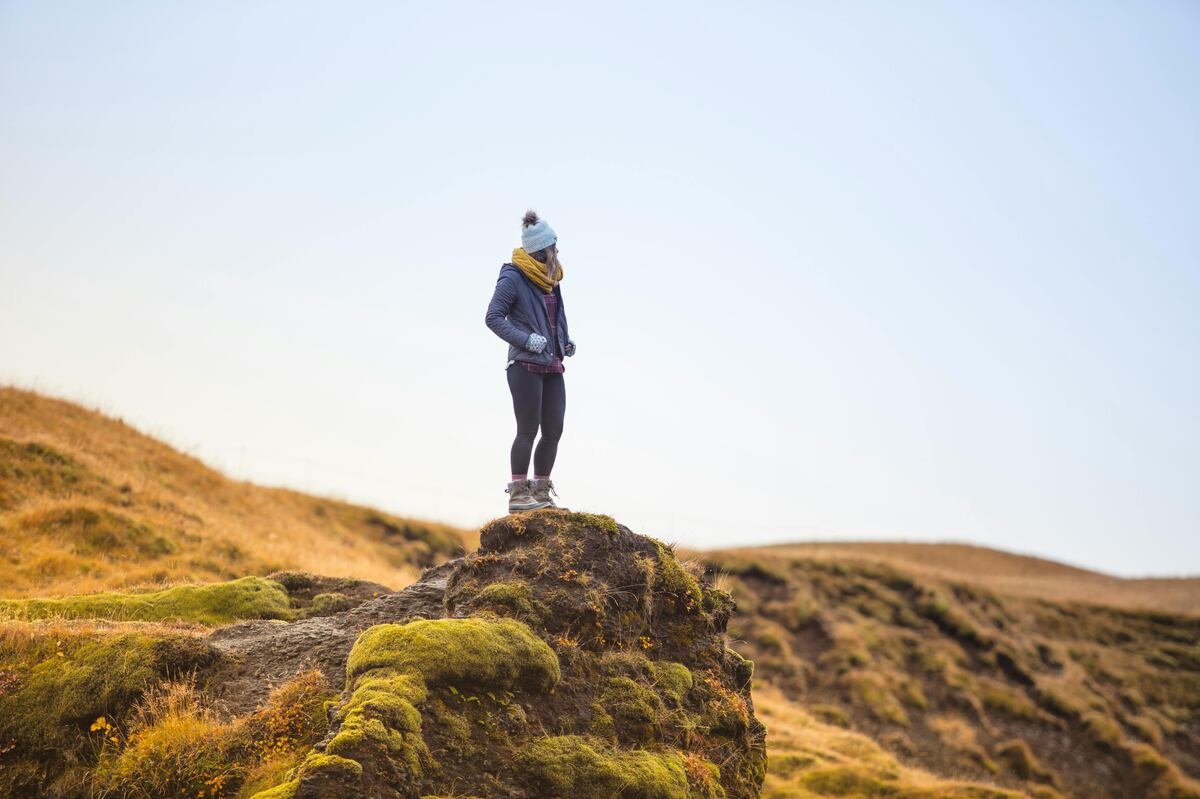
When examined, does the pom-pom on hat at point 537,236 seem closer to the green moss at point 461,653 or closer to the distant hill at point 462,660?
the distant hill at point 462,660

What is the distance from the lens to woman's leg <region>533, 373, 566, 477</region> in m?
12.3

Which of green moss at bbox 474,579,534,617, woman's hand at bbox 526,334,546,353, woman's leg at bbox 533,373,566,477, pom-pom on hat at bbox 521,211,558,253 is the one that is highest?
pom-pom on hat at bbox 521,211,558,253

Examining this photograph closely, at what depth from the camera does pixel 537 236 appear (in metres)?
12.1

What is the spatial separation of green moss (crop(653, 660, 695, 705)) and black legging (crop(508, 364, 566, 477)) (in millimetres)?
3019

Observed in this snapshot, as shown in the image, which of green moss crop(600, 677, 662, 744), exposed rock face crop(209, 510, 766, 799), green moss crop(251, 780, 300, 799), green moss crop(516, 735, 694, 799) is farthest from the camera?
green moss crop(600, 677, 662, 744)

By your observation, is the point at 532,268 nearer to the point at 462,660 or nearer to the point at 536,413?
the point at 536,413

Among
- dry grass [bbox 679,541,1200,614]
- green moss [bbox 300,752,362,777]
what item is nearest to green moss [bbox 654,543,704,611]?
green moss [bbox 300,752,362,777]

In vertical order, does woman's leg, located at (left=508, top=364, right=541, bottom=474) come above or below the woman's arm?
below

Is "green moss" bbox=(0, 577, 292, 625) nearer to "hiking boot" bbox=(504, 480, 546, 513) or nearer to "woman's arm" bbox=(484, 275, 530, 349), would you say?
"hiking boot" bbox=(504, 480, 546, 513)

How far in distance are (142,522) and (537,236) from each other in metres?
15.1

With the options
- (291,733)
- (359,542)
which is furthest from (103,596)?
(359,542)

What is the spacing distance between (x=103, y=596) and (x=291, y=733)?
261 inches

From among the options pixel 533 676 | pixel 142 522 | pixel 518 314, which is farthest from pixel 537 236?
pixel 142 522

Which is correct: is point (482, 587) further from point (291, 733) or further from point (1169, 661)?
point (1169, 661)
